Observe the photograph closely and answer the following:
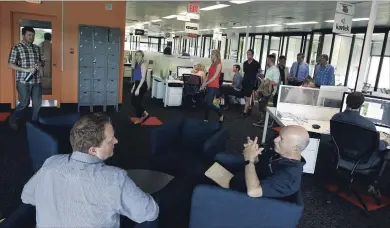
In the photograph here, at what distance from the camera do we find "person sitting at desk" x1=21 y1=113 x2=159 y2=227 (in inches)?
57.1

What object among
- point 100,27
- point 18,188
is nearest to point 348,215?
point 18,188

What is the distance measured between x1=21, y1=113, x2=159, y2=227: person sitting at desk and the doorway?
5761 mm

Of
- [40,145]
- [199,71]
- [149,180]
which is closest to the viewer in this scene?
[149,180]

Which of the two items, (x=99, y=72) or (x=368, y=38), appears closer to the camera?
(x=368, y=38)

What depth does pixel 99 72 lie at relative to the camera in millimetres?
7070

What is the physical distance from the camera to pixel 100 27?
22.5 ft

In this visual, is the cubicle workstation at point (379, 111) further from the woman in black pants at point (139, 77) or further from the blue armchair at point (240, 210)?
the woman in black pants at point (139, 77)

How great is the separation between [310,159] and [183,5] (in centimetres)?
662

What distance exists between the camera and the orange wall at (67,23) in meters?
6.45

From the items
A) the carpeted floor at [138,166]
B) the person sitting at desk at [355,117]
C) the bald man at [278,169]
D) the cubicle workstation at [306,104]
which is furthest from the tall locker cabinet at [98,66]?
the bald man at [278,169]

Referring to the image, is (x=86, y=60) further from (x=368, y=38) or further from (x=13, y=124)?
(x=368, y=38)

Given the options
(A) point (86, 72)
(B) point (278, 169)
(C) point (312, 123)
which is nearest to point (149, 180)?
(B) point (278, 169)

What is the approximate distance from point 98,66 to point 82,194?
5.97m

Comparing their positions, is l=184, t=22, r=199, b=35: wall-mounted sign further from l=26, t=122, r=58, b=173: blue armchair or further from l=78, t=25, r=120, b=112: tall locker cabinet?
l=26, t=122, r=58, b=173: blue armchair
